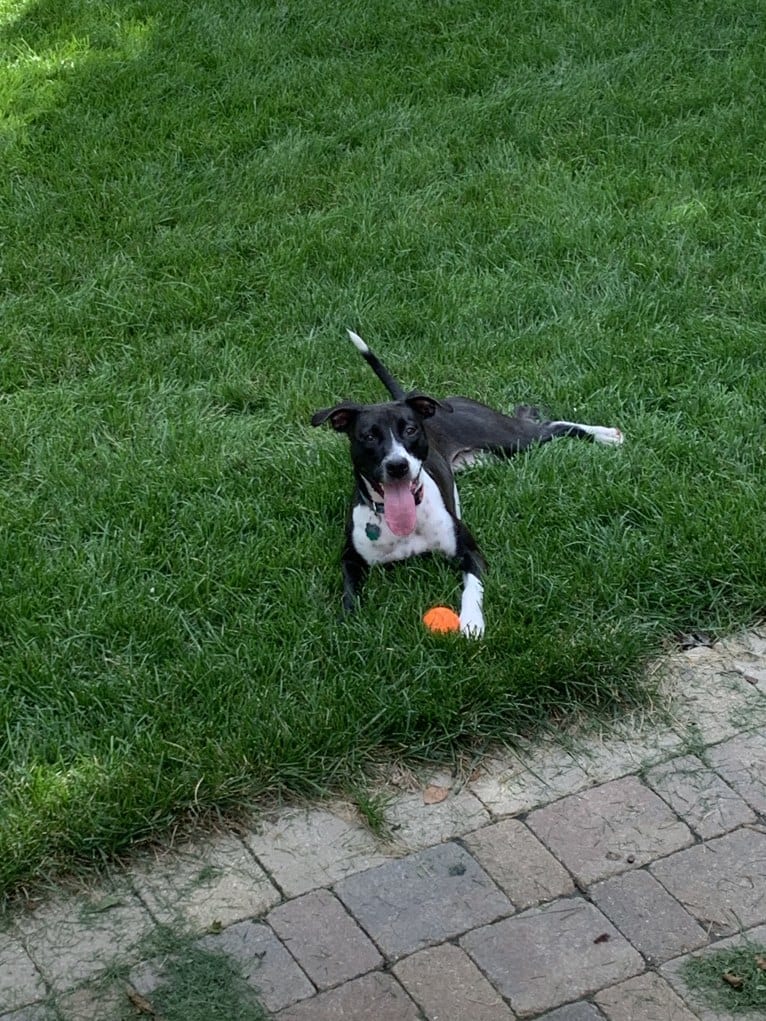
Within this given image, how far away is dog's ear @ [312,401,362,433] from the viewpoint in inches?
177

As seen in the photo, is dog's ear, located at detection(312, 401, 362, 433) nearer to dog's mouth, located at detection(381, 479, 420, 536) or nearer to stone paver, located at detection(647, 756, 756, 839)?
dog's mouth, located at detection(381, 479, 420, 536)

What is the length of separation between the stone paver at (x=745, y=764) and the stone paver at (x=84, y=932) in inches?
62.9

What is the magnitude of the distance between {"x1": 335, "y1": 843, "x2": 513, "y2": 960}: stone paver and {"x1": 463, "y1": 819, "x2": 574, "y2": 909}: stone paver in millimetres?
33

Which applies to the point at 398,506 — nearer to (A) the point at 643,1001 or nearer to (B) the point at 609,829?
(B) the point at 609,829

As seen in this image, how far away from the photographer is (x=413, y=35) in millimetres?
8398

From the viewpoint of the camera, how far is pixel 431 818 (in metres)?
3.62

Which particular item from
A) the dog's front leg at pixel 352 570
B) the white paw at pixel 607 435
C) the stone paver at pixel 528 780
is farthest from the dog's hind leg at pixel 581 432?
the stone paver at pixel 528 780

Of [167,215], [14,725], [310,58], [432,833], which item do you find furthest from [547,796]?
[310,58]

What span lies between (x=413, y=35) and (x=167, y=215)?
2.46m

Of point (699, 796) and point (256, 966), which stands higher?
point (256, 966)

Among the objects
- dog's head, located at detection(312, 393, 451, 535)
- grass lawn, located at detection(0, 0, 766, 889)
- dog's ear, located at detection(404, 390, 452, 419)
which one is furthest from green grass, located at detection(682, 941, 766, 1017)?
dog's ear, located at detection(404, 390, 452, 419)

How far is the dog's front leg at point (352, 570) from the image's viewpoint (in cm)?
440

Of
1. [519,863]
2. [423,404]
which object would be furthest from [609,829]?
[423,404]

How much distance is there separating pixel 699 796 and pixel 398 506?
1.38 metres
